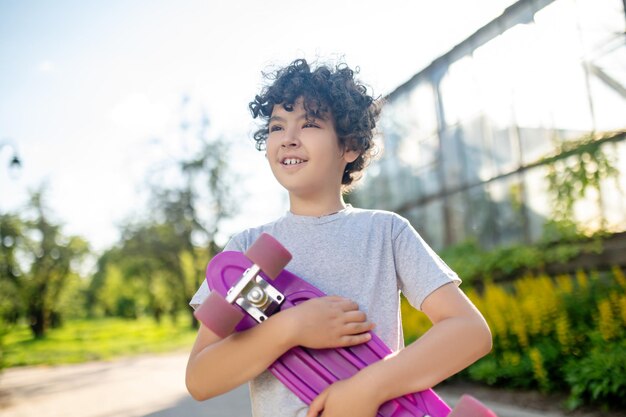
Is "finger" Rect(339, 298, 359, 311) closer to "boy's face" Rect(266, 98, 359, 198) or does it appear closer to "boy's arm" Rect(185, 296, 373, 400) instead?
"boy's arm" Rect(185, 296, 373, 400)

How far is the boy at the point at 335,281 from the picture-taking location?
3.61 feet

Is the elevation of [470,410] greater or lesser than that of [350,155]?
lesser

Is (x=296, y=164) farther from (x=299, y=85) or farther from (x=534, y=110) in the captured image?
(x=534, y=110)

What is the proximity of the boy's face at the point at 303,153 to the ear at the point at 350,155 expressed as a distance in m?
0.08

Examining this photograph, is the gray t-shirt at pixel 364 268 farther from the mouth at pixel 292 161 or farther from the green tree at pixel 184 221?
the green tree at pixel 184 221

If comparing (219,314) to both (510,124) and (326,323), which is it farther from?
(510,124)

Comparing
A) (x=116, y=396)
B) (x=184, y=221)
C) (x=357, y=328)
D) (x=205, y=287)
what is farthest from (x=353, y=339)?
(x=184, y=221)

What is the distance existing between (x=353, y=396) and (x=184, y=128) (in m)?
27.3

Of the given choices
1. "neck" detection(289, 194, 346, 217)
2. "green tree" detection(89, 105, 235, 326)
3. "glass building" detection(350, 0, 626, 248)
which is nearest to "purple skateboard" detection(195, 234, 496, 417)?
"neck" detection(289, 194, 346, 217)

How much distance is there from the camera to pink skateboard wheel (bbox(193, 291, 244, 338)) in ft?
3.23

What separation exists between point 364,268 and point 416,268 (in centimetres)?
12

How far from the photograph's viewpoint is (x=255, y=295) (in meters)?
1.09

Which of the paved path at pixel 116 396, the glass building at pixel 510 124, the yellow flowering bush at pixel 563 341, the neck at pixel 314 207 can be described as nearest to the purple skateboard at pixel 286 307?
the neck at pixel 314 207

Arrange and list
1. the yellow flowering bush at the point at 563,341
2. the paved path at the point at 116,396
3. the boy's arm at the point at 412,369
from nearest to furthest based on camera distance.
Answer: the boy's arm at the point at 412,369 < the yellow flowering bush at the point at 563,341 < the paved path at the point at 116,396
